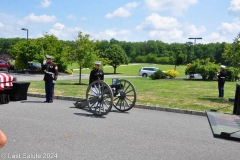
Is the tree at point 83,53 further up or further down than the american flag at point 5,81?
further up

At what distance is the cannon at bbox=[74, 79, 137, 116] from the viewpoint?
8799mm

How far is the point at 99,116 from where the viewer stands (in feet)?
29.1

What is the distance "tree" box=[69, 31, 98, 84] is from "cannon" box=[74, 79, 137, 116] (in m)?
11.3

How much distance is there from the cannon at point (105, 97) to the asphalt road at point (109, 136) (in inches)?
10.6

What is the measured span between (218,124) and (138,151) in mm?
2759

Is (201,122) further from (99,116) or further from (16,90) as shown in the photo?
(16,90)

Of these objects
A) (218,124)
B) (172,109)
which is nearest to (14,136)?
(218,124)

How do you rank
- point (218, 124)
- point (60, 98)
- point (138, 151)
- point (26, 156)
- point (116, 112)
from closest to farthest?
1. point (218, 124)
2. point (26, 156)
3. point (138, 151)
4. point (116, 112)
5. point (60, 98)

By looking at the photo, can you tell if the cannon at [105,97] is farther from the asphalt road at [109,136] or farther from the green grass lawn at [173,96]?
the green grass lawn at [173,96]

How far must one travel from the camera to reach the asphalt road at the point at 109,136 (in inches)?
214

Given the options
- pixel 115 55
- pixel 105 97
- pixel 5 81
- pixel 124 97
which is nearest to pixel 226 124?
pixel 105 97

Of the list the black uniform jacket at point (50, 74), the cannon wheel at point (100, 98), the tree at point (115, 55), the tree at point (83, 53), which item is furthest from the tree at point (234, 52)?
the tree at point (115, 55)

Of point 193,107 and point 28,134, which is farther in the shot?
point 193,107

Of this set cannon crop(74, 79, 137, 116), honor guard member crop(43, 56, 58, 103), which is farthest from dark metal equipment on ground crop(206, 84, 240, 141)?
honor guard member crop(43, 56, 58, 103)
